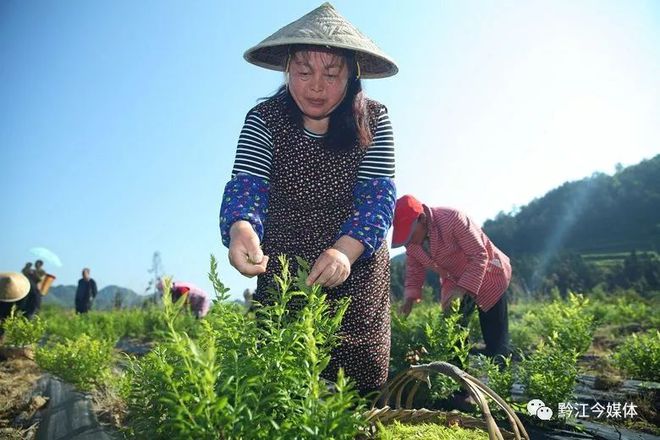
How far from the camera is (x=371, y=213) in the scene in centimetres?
187

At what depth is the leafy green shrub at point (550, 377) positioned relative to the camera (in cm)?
334

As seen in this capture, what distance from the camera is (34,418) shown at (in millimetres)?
3623

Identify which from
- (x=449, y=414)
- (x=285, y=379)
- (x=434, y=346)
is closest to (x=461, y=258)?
(x=434, y=346)

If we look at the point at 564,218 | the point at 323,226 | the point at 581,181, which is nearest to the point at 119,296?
the point at 323,226

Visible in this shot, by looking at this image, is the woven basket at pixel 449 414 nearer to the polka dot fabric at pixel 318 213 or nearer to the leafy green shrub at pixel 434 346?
the polka dot fabric at pixel 318 213

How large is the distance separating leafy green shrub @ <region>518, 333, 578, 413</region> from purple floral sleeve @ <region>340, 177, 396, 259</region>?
211cm

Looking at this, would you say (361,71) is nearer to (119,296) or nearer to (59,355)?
(59,355)

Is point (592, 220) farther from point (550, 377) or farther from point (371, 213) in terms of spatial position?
point (371, 213)

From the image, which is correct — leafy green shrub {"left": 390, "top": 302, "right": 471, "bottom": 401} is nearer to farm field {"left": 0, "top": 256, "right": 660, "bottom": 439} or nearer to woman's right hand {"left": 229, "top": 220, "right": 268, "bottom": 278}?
farm field {"left": 0, "top": 256, "right": 660, "bottom": 439}

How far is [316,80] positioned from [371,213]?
0.56 m

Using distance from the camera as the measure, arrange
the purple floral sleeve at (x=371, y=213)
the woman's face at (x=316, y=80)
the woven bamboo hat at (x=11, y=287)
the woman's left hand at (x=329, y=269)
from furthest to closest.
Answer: the woven bamboo hat at (x=11, y=287)
the woman's face at (x=316, y=80)
the purple floral sleeve at (x=371, y=213)
the woman's left hand at (x=329, y=269)

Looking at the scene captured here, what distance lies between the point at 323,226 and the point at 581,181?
75177mm

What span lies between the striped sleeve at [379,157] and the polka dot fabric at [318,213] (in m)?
0.04

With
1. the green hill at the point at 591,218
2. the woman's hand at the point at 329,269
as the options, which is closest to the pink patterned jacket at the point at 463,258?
the woman's hand at the point at 329,269
